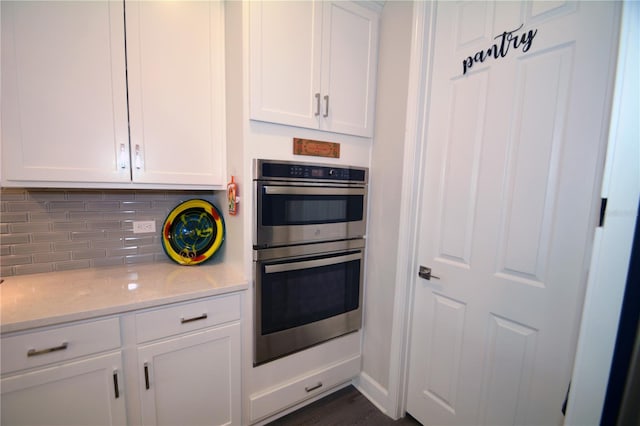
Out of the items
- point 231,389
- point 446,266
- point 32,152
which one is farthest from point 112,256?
point 446,266

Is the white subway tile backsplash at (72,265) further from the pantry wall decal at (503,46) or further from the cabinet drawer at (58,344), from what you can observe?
the pantry wall decal at (503,46)

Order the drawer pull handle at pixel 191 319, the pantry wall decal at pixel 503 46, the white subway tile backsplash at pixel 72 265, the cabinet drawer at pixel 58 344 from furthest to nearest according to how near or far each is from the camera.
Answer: the white subway tile backsplash at pixel 72 265
the drawer pull handle at pixel 191 319
the pantry wall decal at pixel 503 46
the cabinet drawer at pixel 58 344

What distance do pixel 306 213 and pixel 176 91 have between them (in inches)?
37.1

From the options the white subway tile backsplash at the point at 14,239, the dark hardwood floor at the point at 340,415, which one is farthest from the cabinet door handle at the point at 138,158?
the dark hardwood floor at the point at 340,415

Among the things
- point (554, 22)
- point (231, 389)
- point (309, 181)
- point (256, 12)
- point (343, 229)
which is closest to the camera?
point (554, 22)

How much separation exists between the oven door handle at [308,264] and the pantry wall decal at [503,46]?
1.18 metres

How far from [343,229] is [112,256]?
1.38m

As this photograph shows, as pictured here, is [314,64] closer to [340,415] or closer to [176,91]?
[176,91]

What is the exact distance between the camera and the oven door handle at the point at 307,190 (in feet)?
4.56

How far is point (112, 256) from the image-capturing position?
5.17 feet

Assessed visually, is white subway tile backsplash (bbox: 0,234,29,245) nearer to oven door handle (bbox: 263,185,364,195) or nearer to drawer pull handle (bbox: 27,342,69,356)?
drawer pull handle (bbox: 27,342,69,356)

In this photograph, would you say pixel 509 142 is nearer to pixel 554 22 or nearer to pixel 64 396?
pixel 554 22

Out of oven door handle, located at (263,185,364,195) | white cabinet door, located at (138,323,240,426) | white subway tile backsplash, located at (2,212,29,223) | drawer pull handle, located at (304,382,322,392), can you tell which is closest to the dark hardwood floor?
drawer pull handle, located at (304,382,322,392)

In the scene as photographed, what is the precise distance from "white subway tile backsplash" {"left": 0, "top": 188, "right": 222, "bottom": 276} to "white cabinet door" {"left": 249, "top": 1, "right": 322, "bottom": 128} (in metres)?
0.86
